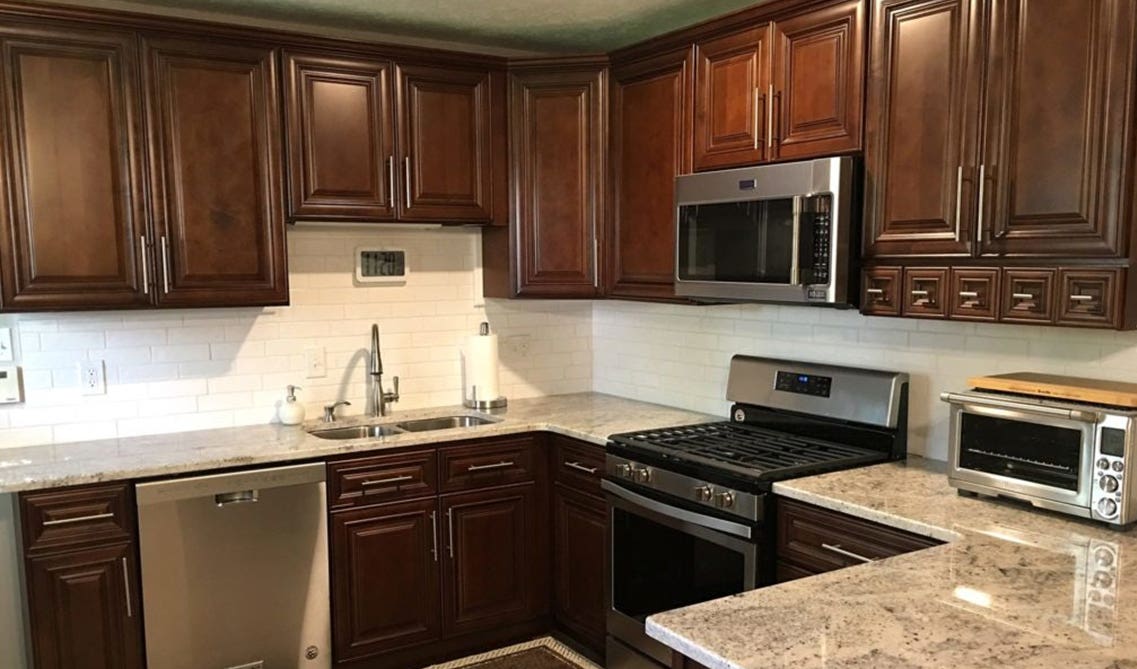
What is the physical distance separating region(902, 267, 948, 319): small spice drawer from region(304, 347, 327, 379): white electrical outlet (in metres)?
2.33

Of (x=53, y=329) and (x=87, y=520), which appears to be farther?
(x=53, y=329)

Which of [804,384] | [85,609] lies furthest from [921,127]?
[85,609]

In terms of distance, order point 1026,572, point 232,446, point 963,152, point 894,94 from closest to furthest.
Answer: point 1026,572 → point 963,152 → point 894,94 → point 232,446

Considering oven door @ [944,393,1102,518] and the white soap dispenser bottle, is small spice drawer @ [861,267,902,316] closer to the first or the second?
oven door @ [944,393,1102,518]

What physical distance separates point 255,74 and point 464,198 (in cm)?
93

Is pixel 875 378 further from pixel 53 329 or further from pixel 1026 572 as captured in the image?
pixel 53 329

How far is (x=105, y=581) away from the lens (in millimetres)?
2680

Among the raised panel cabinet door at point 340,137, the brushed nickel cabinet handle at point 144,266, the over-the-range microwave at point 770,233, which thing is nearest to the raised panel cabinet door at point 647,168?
the over-the-range microwave at point 770,233

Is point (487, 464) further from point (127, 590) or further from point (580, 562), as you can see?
point (127, 590)

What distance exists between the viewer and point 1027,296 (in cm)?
218

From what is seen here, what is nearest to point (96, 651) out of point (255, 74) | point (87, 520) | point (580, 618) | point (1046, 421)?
point (87, 520)

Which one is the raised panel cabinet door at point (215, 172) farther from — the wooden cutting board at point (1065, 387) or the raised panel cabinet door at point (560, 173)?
the wooden cutting board at point (1065, 387)

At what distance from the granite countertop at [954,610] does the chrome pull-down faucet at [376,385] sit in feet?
7.38

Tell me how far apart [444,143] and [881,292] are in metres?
1.85
